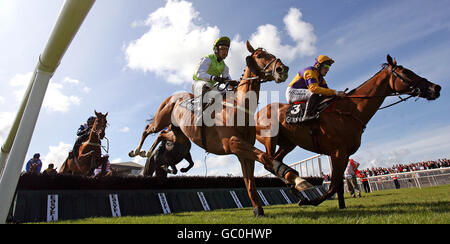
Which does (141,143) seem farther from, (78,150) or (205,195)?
(78,150)

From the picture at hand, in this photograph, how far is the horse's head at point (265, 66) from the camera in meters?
4.17

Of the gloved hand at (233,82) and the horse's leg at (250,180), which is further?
the gloved hand at (233,82)

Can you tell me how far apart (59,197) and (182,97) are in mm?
3972

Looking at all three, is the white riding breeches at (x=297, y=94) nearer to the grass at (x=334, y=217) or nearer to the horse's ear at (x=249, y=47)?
the horse's ear at (x=249, y=47)

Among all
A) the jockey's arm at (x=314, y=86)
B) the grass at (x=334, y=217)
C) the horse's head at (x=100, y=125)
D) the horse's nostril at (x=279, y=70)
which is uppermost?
the horse's head at (x=100, y=125)

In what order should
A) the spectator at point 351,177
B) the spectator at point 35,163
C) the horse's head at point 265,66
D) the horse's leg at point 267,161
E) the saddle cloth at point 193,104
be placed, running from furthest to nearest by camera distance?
the spectator at point 351,177, the spectator at point 35,163, the saddle cloth at point 193,104, the horse's head at point 265,66, the horse's leg at point 267,161

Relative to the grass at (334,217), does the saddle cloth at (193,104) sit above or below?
above

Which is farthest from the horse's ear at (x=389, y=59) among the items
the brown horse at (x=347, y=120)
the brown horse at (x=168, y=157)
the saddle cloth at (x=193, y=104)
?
the brown horse at (x=168, y=157)

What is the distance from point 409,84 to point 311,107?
7.91 feet

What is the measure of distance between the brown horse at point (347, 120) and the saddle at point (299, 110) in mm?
129

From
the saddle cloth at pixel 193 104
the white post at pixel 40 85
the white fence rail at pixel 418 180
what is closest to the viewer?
the white post at pixel 40 85

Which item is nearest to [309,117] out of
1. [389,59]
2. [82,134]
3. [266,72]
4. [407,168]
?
[266,72]

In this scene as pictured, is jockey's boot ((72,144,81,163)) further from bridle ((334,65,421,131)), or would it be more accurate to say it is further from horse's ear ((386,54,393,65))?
horse's ear ((386,54,393,65))
